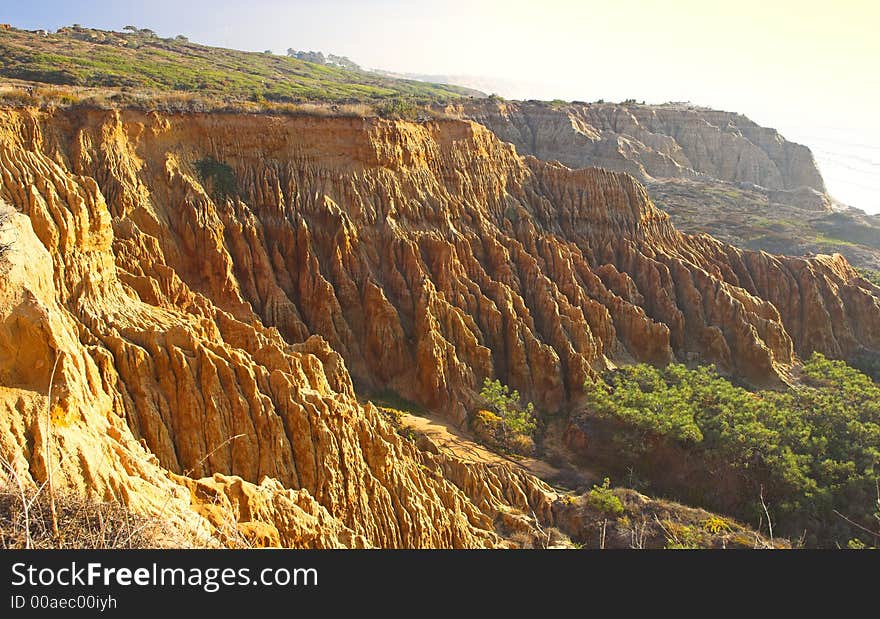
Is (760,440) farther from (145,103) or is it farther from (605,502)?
(145,103)

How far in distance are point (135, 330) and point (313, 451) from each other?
510 cm

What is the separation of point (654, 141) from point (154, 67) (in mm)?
65398

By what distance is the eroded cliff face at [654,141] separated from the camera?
8056 cm

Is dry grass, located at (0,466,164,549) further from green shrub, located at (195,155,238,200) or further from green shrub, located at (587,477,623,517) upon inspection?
green shrub, located at (195,155,238,200)

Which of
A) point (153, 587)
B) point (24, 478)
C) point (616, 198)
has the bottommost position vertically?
point (24, 478)

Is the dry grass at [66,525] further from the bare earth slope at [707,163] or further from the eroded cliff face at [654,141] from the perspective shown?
the eroded cliff face at [654,141]

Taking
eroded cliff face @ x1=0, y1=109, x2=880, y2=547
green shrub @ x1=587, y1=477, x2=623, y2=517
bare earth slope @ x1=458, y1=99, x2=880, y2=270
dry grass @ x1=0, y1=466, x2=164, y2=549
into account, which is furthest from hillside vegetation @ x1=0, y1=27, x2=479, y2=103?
dry grass @ x1=0, y1=466, x2=164, y2=549

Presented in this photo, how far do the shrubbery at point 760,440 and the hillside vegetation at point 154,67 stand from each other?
30.2 m

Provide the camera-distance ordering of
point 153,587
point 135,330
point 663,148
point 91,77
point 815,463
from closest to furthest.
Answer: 1. point 153,587
2. point 135,330
3. point 815,463
4. point 91,77
5. point 663,148

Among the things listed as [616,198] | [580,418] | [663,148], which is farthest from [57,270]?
[663,148]

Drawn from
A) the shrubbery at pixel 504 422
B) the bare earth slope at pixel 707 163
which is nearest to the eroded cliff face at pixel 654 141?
the bare earth slope at pixel 707 163

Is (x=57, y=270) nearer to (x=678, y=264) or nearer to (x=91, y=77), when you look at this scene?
(x=678, y=264)

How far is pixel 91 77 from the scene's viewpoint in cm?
5053

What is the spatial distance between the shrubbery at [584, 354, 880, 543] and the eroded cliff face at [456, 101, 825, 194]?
176 ft
